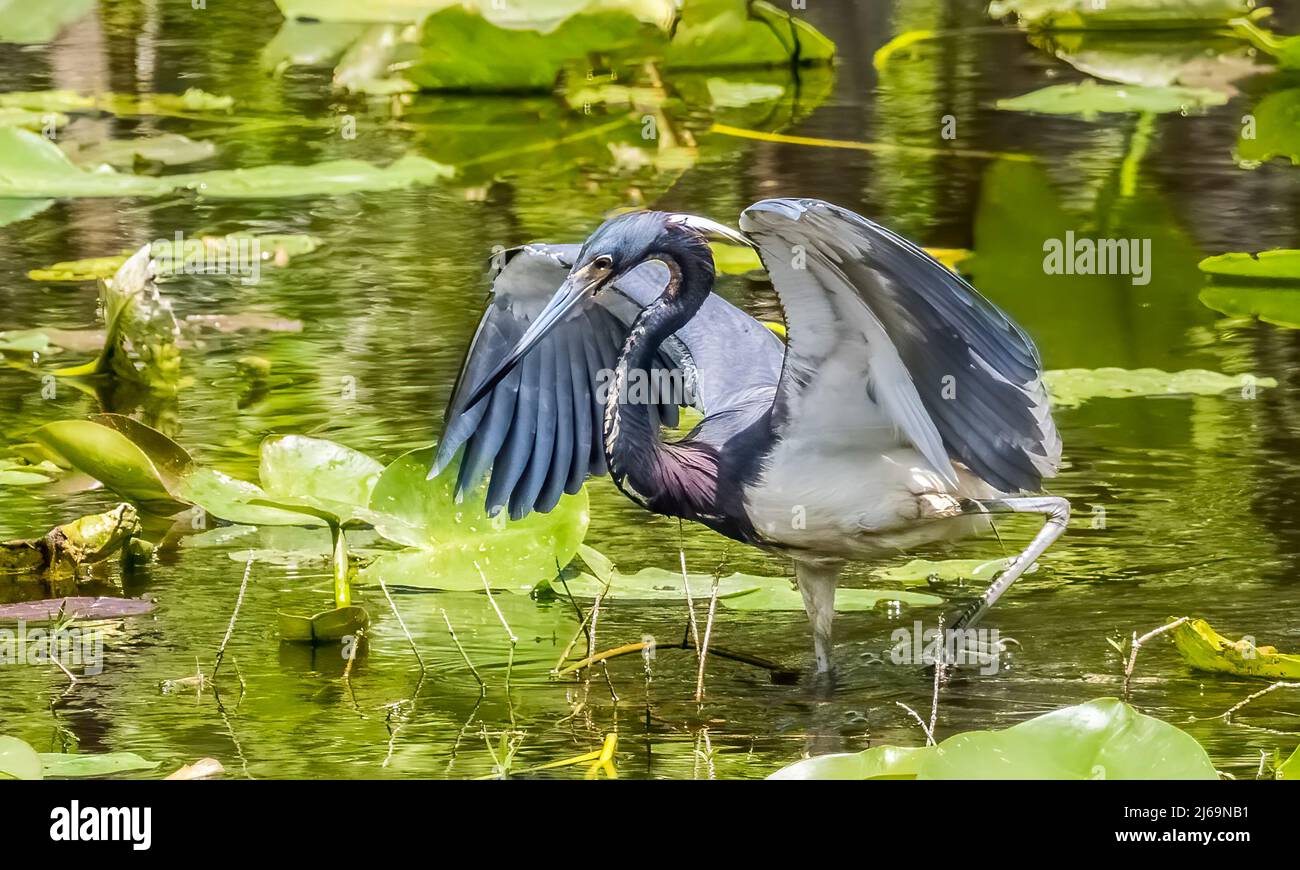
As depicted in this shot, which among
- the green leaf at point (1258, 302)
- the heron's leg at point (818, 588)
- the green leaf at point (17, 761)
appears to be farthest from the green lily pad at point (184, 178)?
the green leaf at point (17, 761)

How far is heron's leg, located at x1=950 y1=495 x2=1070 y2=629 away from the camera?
4359 mm

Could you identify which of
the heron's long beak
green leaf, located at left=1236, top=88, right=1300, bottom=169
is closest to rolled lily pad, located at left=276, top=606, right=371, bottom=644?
the heron's long beak

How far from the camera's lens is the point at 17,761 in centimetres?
342

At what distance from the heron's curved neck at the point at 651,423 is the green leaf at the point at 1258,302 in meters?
2.89

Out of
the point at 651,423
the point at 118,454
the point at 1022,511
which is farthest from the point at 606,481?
the point at 1022,511

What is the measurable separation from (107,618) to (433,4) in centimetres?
680

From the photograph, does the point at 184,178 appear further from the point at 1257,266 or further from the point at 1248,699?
the point at 1248,699

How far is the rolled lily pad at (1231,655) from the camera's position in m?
4.09

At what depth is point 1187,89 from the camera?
34.0 feet

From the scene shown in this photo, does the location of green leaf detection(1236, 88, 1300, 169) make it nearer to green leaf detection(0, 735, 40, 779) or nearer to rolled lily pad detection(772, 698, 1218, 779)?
rolled lily pad detection(772, 698, 1218, 779)

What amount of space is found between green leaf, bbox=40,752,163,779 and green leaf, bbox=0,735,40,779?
0.57 feet

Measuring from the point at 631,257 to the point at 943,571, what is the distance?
102 cm

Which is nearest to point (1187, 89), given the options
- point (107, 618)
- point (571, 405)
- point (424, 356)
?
point (424, 356)

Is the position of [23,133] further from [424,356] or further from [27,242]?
[424,356]
